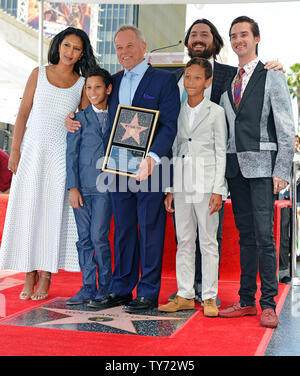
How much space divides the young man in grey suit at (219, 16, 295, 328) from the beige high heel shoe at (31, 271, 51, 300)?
1112mm

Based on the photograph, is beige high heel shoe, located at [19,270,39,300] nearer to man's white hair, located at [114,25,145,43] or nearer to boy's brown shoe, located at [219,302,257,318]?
boy's brown shoe, located at [219,302,257,318]

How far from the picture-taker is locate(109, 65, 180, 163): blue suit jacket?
9.00ft

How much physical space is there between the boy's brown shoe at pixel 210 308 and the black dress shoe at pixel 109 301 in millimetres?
486

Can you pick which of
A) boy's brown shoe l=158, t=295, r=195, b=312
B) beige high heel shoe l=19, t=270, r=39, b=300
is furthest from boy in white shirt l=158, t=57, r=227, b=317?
beige high heel shoe l=19, t=270, r=39, b=300

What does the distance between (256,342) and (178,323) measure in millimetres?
463

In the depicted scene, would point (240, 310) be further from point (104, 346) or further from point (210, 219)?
point (104, 346)

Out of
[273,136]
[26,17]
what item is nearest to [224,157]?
[273,136]

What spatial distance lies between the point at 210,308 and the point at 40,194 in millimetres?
1244

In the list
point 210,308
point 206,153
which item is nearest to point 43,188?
point 206,153

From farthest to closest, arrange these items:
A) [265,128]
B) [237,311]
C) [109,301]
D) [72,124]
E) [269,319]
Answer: [72,124]
[109,301]
[237,311]
[265,128]
[269,319]

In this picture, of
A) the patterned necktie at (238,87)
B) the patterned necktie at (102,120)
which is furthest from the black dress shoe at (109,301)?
the patterned necktie at (238,87)

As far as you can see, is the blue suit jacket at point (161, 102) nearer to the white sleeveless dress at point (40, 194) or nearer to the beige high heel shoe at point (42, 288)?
the white sleeveless dress at point (40, 194)

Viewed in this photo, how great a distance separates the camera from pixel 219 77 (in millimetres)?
3100

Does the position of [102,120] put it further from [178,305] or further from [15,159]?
[178,305]
